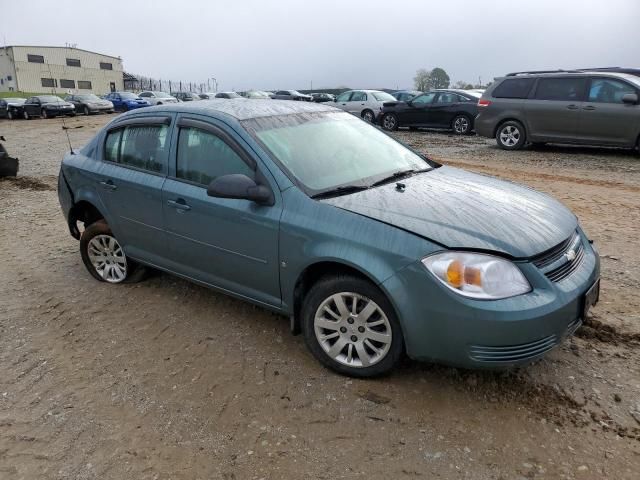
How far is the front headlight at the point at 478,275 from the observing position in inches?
102

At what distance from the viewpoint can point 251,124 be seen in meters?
3.51

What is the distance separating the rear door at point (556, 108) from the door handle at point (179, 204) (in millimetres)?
9681

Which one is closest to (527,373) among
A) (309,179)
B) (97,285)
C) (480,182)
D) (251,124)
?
(480,182)

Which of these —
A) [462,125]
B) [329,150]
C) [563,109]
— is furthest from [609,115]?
[329,150]

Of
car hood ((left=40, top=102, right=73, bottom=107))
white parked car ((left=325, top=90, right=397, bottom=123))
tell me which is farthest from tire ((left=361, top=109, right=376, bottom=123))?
car hood ((left=40, top=102, right=73, bottom=107))

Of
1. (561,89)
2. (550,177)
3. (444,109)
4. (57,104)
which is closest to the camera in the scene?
(550,177)

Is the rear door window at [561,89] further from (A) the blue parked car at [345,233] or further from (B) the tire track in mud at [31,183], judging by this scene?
(B) the tire track in mud at [31,183]

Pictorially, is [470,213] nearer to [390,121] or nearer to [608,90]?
[608,90]

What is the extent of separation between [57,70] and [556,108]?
240 ft

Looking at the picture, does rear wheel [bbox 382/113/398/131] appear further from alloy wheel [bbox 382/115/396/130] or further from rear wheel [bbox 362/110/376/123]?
rear wheel [bbox 362/110/376/123]

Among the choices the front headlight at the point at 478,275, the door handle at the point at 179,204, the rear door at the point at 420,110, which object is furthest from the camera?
the rear door at the point at 420,110

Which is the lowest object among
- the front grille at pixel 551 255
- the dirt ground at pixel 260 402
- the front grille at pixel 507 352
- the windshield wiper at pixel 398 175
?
the dirt ground at pixel 260 402

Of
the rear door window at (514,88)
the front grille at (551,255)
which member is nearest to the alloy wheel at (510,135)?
the rear door window at (514,88)

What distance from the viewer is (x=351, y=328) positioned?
3012 millimetres
